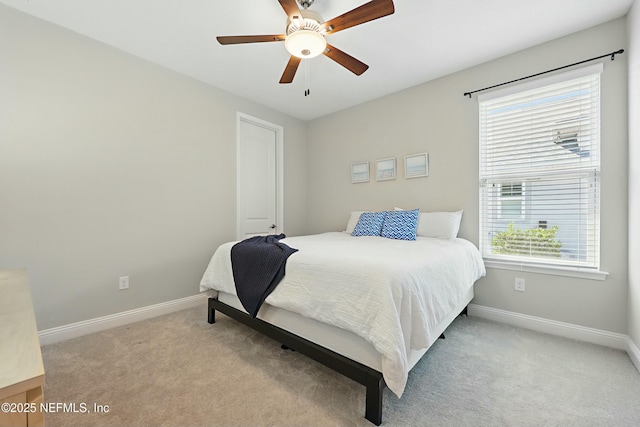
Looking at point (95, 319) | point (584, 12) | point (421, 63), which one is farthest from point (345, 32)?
point (95, 319)

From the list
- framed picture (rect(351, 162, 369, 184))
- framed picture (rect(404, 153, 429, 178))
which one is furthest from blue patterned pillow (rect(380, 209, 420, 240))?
framed picture (rect(351, 162, 369, 184))

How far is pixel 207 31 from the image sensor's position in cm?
220

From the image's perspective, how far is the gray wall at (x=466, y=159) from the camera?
2.04 meters

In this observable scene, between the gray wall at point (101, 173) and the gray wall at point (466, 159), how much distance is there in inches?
61.6

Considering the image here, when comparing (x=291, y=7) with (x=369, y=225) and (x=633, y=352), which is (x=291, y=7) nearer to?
(x=369, y=225)

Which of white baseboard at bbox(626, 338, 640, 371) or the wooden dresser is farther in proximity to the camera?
white baseboard at bbox(626, 338, 640, 371)

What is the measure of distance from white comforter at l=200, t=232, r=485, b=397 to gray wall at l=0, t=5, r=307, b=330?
5.17 feet

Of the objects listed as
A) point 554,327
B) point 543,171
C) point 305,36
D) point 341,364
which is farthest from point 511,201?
point 305,36

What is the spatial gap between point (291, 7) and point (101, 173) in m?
2.10

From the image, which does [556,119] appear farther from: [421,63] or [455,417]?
[455,417]

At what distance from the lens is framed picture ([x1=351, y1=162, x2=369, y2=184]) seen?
140 inches

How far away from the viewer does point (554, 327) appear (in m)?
2.26

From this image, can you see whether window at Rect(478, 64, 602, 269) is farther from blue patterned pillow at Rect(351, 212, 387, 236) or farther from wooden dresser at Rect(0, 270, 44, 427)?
wooden dresser at Rect(0, 270, 44, 427)

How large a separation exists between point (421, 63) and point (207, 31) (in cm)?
200
